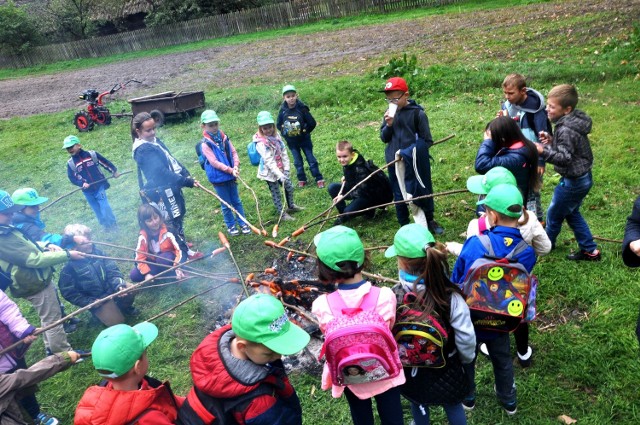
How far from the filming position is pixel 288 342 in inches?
89.9

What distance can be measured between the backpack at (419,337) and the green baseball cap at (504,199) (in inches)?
36.9

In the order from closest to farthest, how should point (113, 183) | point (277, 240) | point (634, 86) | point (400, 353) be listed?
point (400, 353)
point (277, 240)
point (634, 86)
point (113, 183)

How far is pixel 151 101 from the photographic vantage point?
43.0 feet

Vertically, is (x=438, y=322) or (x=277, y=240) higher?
(x=438, y=322)

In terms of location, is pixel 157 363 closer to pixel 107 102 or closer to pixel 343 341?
pixel 343 341

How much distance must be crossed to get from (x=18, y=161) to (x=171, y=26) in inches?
711

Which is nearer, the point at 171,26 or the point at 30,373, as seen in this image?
the point at 30,373

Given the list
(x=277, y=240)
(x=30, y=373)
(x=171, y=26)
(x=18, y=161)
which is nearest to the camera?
(x=30, y=373)

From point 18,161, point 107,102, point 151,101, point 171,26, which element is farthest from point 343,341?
point 171,26

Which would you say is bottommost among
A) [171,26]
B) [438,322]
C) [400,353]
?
[400,353]

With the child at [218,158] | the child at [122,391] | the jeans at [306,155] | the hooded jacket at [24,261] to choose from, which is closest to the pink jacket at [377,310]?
the child at [122,391]

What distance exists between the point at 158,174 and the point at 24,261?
76.1 inches

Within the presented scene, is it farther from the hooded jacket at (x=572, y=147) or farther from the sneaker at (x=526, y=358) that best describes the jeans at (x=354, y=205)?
the sneaker at (x=526, y=358)

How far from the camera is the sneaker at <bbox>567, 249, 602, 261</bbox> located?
15.1 ft
